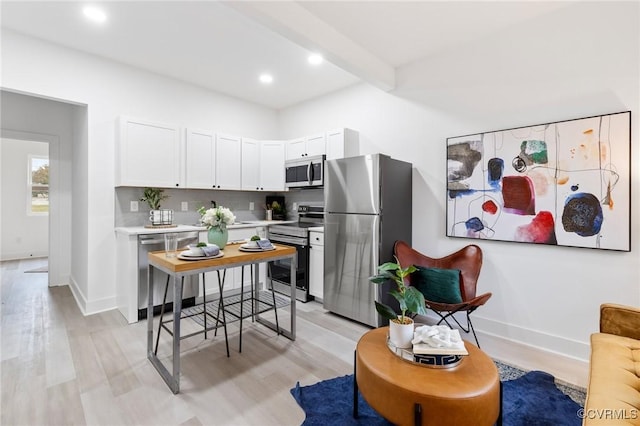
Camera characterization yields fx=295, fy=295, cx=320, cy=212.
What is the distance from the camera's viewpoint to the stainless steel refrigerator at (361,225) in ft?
9.84

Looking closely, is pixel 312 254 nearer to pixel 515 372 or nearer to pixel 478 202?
pixel 478 202

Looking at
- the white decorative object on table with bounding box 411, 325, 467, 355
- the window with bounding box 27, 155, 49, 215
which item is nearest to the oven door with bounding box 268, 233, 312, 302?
the white decorative object on table with bounding box 411, 325, 467, 355

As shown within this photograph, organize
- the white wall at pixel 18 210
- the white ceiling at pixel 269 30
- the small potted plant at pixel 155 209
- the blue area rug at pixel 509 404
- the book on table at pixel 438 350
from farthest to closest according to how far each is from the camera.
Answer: the white wall at pixel 18 210 → the small potted plant at pixel 155 209 → the white ceiling at pixel 269 30 → the blue area rug at pixel 509 404 → the book on table at pixel 438 350

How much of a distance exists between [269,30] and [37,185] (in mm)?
6926

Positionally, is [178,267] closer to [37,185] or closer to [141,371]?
[141,371]

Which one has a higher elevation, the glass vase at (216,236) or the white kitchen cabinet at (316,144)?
the white kitchen cabinet at (316,144)

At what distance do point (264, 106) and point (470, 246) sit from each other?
3.89 m

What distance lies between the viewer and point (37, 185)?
6516 mm

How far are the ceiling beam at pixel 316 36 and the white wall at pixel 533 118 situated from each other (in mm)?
439

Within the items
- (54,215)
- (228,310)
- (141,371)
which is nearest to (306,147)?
(228,310)

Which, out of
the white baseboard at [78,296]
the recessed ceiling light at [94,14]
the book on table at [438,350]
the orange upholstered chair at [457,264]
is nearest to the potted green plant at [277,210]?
the orange upholstered chair at [457,264]

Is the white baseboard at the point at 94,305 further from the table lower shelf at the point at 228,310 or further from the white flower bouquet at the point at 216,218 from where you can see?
the white flower bouquet at the point at 216,218

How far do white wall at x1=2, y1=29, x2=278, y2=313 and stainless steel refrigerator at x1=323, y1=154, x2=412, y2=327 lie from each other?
2486mm

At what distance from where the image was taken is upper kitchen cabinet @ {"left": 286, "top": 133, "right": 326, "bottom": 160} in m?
4.14
